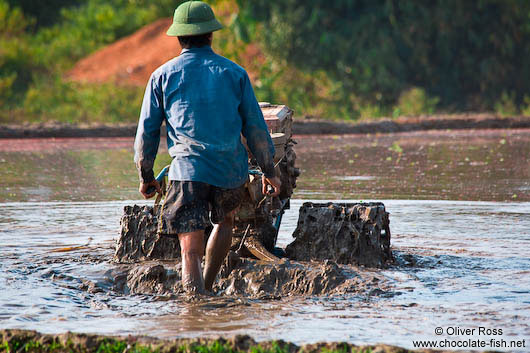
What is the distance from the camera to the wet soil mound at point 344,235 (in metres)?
6.05

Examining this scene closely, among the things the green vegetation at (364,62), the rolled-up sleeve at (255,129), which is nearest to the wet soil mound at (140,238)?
the rolled-up sleeve at (255,129)

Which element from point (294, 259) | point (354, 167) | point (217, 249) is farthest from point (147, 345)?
point (354, 167)

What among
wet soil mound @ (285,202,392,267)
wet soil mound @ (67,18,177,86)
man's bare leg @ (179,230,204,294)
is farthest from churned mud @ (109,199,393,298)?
wet soil mound @ (67,18,177,86)

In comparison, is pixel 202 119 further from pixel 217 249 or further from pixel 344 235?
pixel 344 235

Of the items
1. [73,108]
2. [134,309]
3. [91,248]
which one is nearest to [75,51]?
[73,108]

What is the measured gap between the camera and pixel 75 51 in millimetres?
32375

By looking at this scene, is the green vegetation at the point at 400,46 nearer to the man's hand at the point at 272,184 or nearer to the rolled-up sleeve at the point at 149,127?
the man's hand at the point at 272,184

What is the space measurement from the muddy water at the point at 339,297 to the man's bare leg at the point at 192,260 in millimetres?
116

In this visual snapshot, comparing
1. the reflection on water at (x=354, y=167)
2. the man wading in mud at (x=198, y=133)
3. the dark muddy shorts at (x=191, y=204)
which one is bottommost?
the reflection on water at (x=354, y=167)

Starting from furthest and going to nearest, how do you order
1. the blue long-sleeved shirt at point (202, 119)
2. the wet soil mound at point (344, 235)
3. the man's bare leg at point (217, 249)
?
the wet soil mound at point (344, 235) < the man's bare leg at point (217, 249) < the blue long-sleeved shirt at point (202, 119)

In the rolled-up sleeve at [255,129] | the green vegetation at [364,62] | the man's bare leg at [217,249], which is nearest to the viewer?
the rolled-up sleeve at [255,129]

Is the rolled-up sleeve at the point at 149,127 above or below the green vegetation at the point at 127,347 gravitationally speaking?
above

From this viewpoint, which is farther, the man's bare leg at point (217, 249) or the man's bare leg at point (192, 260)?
the man's bare leg at point (217, 249)

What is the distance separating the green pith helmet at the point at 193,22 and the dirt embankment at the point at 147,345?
1927mm
